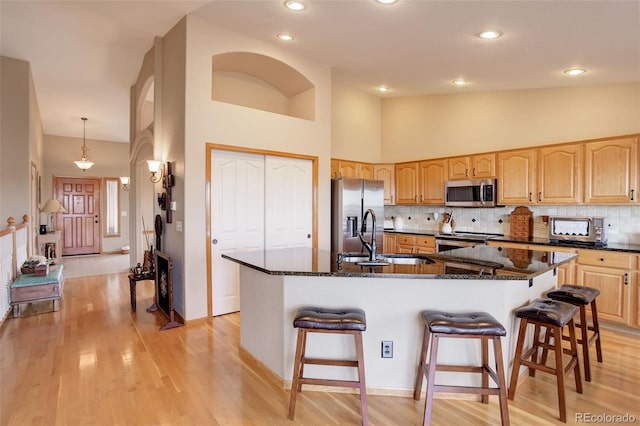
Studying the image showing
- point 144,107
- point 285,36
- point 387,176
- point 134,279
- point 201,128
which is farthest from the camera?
point 387,176

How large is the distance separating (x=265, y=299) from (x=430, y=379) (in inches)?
50.8

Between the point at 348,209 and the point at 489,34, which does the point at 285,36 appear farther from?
the point at 348,209

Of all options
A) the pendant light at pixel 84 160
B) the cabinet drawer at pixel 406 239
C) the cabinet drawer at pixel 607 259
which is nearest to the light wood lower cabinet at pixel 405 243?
the cabinet drawer at pixel 406 239

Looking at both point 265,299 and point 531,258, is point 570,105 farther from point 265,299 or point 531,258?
point 265,299

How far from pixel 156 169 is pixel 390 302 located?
3230 mm

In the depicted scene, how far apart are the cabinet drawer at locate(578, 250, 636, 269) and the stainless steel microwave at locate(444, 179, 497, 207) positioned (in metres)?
1.31

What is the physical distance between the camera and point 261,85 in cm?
503

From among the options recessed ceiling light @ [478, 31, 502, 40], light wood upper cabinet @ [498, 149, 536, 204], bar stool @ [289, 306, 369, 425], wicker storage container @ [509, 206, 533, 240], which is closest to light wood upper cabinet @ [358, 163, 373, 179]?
light wood upper cabinet @ [498, 149, 536, 204]

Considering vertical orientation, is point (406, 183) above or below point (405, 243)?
above

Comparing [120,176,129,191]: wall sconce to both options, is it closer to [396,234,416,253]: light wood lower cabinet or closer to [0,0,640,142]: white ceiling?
[0,0,640,142]: white ceiling

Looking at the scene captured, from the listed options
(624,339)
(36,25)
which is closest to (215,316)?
(36,25)

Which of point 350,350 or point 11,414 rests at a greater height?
point 350,350

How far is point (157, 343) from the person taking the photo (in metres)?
3.30

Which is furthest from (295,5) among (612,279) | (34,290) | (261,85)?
(34,290)
